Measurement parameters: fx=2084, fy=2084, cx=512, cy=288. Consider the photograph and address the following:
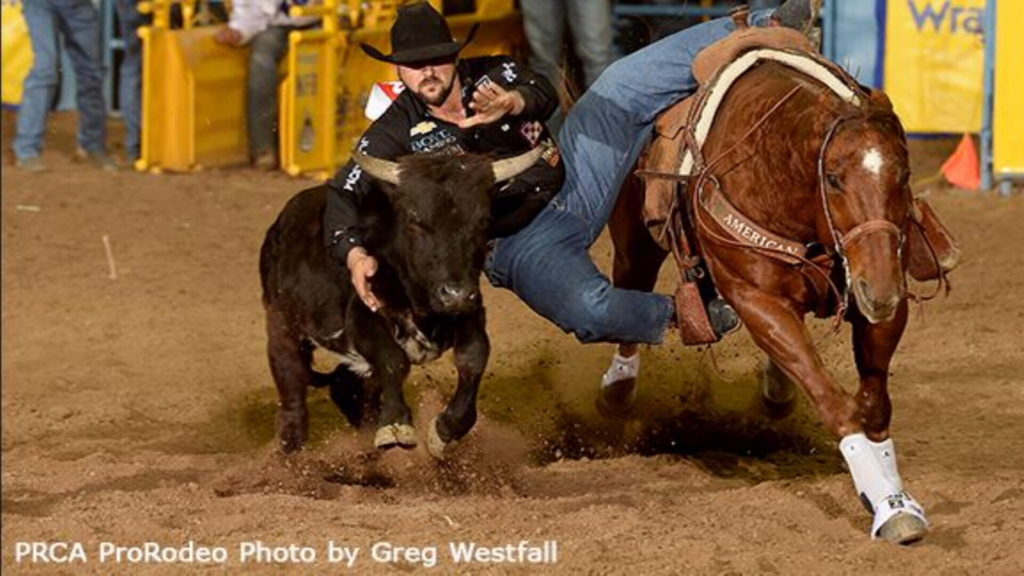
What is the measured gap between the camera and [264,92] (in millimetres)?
12023

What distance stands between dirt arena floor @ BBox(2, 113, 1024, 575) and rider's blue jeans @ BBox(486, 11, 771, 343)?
53 cm

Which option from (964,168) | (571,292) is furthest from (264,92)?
(571,292)

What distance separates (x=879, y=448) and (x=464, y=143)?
5.00 ft

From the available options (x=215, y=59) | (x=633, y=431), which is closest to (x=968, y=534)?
(x=633, y=431)

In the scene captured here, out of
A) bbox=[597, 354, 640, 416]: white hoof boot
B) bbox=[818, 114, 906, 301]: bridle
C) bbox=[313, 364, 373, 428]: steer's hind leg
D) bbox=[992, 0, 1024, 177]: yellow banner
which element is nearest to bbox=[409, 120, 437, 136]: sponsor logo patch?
bbox=[313, 364, 373, 428]: steer's hind leg

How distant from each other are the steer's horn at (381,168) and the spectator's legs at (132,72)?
6501 millimetres

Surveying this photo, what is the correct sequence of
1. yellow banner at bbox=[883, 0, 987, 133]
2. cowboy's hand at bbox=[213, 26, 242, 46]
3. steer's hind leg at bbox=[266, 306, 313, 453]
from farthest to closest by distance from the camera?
cowboy's hand at bbox=[213, 26, 242, 46], yellow banner at bbox=[883, 0, 987, 133], steer's hind leg at bbox=[266, 306, 313, 453]

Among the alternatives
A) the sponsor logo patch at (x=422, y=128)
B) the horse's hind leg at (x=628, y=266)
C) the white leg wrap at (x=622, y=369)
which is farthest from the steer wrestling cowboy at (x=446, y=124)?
the white leg wrap at (x=622, y=369)

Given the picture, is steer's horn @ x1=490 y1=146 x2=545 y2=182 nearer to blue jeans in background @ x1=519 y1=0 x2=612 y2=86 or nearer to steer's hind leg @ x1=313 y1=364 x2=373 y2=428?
steer's hind leg @ x1=313 y1=364 x2=373 y2=428

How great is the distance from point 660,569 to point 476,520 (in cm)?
67

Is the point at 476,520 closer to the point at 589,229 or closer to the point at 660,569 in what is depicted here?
the point at 660,569

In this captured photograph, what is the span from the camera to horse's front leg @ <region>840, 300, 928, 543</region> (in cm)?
526

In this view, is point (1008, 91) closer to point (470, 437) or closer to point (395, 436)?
point (470, 437)

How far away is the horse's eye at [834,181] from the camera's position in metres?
5.31
